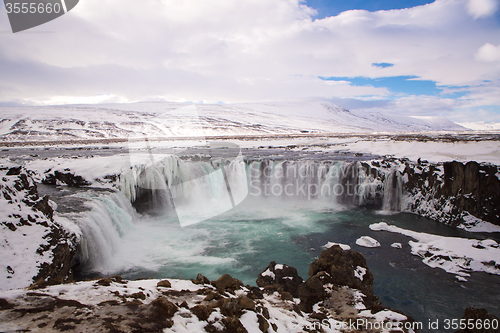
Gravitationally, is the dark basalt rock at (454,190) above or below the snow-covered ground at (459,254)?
above

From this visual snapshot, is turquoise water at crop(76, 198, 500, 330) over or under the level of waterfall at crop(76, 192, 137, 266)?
under

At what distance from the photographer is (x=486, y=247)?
9.80 m

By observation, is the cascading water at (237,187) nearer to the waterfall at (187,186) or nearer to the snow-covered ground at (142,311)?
the waterfall at (187,186)

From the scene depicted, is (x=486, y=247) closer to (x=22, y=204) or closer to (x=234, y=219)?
(x=234, y=219)

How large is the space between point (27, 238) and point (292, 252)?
836cm

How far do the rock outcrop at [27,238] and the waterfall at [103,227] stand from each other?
0.87 metres

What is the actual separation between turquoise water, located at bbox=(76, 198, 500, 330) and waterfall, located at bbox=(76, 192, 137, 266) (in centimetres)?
24

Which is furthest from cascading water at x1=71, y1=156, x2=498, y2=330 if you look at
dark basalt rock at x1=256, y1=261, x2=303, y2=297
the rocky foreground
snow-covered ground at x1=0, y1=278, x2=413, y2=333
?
snow-covered ground at x1=0, y1=278, x2=413, y2=333

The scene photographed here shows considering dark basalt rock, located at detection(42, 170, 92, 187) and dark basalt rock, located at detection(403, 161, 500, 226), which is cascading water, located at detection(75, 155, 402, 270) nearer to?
dark basalt rock, located at detection(403, 161, 500, 226)

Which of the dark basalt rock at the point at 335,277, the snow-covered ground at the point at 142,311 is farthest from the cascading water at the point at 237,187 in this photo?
the snow-covered ground at the point at 142,311

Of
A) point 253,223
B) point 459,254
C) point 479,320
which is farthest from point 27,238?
point 459,254

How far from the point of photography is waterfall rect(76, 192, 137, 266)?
8922 mm

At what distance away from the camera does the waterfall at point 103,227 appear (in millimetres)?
8922

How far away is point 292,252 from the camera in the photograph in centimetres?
1092
